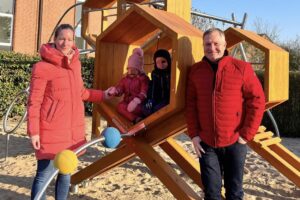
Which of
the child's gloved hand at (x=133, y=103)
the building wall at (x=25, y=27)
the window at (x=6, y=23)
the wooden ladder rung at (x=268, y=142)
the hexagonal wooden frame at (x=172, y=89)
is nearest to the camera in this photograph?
the hexagonal wooden frame at (x=172, y=89)

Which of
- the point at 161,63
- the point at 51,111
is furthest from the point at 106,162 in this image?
the point at 51,111

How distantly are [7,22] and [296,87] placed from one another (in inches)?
369

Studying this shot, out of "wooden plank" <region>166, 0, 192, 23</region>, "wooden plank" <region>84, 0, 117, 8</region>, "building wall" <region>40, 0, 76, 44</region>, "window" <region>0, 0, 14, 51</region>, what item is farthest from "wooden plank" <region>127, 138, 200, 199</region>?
"building wall" <region>40, 0, 76, 44</region>

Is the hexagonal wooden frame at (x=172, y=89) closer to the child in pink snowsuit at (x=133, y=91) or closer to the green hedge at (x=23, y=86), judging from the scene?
the child in pink snowsuit at (x=133, y=91)

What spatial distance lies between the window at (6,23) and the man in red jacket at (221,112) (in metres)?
11.8

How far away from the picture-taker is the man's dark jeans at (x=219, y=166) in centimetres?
293

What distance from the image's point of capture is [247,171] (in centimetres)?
560

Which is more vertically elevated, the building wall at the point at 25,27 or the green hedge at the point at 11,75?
the building wall at the point at 25,27

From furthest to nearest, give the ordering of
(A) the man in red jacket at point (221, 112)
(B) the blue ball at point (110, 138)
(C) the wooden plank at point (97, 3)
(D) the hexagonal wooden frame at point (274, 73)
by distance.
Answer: (C) the wooden plank at point (97, 3), (D) the hexagonal wooden frame at point (274, 73), (A) the man in red jacket at point (221, 112), (B) the blue ball at point (110, 138)

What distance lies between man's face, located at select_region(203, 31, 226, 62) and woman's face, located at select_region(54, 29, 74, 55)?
1.01 m

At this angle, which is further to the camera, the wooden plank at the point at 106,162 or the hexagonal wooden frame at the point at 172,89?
the wooden plank at the point at 106,162

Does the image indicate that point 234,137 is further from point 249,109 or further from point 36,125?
point 36,125

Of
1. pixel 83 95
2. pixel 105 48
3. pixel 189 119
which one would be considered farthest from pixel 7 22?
pixel 189 119

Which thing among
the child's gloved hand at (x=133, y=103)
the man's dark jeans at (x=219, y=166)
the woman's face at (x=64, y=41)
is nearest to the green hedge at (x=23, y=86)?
the child's gloved hand at (x=133, y=103)
